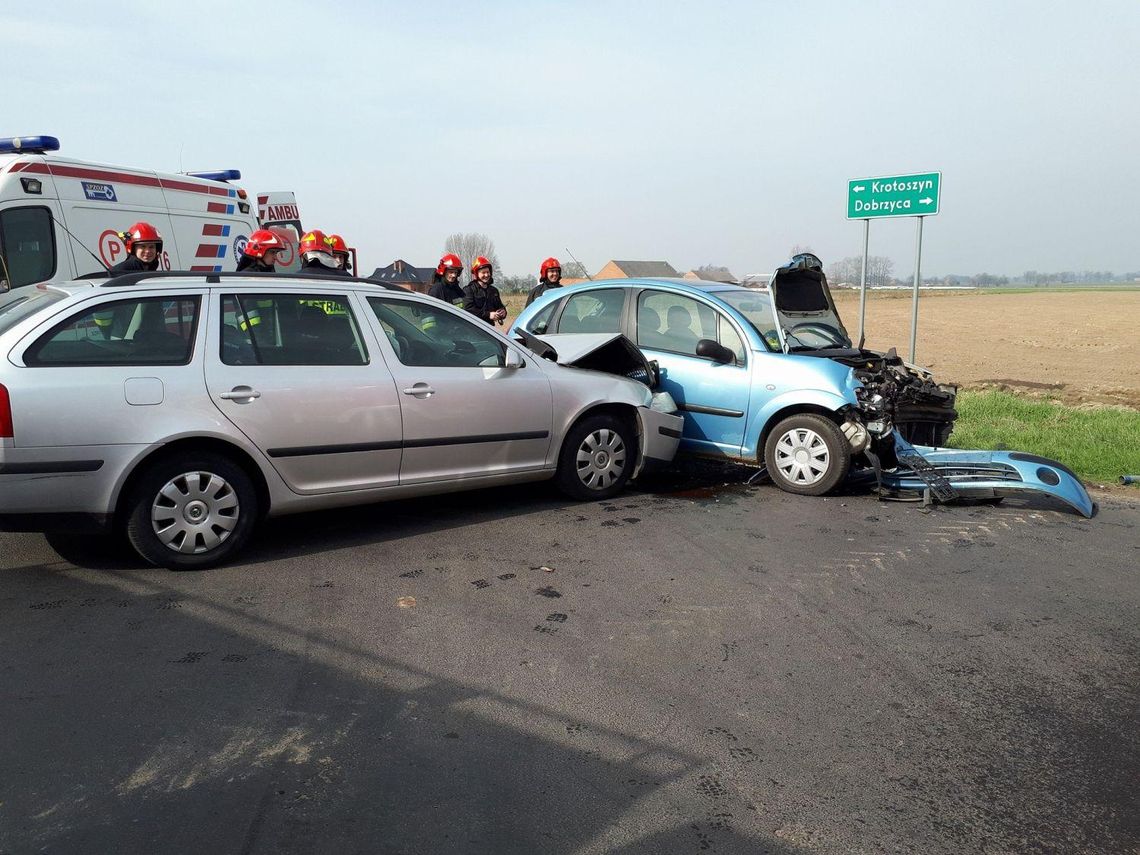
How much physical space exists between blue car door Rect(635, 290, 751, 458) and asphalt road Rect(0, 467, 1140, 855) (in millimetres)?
1679

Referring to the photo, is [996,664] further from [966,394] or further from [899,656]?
[966,394]

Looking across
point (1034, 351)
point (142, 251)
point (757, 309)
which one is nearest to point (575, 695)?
point (757, 309)

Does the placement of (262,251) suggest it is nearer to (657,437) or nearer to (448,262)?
(448,262)

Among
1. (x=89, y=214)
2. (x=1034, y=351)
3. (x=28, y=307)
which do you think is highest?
(x=89, y=214)

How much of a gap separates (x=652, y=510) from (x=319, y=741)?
375cm

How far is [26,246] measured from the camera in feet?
29.9

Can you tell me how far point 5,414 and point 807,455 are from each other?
539cm

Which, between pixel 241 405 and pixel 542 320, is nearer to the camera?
pixel 241 405

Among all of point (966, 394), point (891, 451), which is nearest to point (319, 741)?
point (891, 451)

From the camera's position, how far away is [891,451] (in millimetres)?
7320

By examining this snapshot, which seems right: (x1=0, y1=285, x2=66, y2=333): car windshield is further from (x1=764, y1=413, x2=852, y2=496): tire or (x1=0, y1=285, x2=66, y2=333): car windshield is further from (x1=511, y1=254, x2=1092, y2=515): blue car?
(x1=764, y1=413, x2=852, y2=496): tire

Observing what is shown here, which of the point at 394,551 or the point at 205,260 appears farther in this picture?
the point at 205,260

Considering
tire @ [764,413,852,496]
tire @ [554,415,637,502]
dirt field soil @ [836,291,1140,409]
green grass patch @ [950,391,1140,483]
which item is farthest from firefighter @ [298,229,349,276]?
dirt field soil @ [836,291,1140,409]

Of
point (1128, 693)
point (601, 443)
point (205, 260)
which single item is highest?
point (205, 260)
